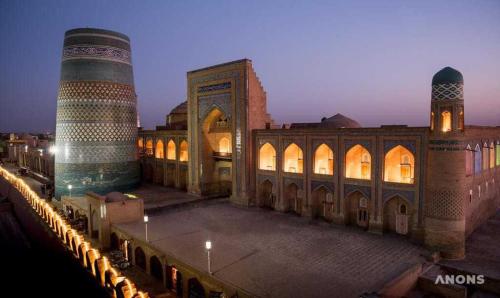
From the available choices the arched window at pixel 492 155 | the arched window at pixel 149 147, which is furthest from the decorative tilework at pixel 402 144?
the arched window at pixel 149 147

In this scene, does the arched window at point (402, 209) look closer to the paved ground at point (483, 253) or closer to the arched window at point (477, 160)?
the paved ground at point (483, 253)

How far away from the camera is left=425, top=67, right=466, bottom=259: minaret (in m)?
11.4

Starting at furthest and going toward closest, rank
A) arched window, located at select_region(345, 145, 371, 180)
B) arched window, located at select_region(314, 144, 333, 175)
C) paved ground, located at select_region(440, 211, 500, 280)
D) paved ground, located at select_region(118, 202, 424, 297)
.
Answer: arched window, located at select_region(314, 144, 333, 175)
arched window, located at select_region(345, 145, 371, 180)
paved ground, located at select_region(440, 211, 500, 280)
paved ground, located at select_region(118, 202, 424, 297)

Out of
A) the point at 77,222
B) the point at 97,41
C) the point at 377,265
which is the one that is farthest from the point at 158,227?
the point at 97,41

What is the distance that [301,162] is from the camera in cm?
1686

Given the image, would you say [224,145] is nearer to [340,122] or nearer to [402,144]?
[340,122]

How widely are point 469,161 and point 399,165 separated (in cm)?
235

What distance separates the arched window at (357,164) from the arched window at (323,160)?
3.74 ft

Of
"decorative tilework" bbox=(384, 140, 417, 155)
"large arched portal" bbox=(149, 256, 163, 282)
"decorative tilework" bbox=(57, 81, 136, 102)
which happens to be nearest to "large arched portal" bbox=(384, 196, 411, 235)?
"decorative tilework" bbox=(384, 140, 417, 155)

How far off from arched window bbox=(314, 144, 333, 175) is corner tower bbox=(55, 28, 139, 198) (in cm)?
1272

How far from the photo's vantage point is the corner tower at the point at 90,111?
20250 millimetres

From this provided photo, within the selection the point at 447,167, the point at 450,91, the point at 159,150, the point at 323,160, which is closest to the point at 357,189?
the point at 323,160

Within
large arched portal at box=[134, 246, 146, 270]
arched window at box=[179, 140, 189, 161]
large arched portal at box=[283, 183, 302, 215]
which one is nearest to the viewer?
large arched portal at box=[134, 246, 146, 270]

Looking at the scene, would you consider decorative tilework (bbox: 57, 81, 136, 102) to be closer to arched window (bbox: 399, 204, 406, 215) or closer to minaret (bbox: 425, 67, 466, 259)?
arched window (bbox: 399, 204, 406, 215)
